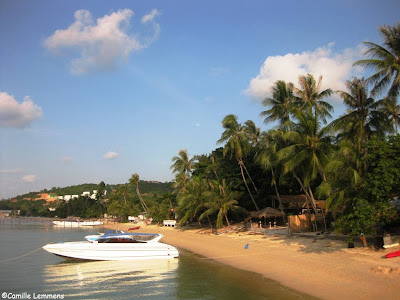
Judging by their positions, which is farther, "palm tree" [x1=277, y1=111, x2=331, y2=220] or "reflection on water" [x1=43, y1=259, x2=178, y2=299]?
"palm tree" [x1=277, y1=111, x2=331, y2=220]

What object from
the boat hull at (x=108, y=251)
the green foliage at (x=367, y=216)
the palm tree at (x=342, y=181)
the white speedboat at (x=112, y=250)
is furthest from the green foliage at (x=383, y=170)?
the boat hull at (x=108, y=251)

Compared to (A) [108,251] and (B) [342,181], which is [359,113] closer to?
(B) [342,181]

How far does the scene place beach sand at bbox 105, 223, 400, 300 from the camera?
1119 centimetres

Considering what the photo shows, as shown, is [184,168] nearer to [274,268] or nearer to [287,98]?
[287,98]

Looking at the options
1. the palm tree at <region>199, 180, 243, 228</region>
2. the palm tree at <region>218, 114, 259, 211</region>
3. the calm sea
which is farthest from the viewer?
the palm tree at <region>218, 114, 259, 211</region>

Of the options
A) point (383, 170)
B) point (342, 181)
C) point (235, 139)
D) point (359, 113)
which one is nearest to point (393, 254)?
point (383, 170)

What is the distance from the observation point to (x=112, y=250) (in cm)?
1978

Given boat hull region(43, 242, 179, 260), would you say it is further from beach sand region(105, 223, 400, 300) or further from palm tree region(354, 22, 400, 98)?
palm tree region(354, 22, 400, 98)

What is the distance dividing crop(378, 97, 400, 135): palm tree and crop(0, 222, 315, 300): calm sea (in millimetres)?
14297

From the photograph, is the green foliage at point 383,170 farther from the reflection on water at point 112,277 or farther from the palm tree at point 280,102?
the palm tree at point 280,102

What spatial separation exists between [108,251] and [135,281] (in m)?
5.46

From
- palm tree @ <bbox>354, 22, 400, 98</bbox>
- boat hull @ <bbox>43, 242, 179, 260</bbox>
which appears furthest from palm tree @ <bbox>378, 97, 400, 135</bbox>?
boat hull @ <bbox>43, 242, 179, 260</bbox>

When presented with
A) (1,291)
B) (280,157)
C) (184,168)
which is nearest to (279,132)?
(280,157)

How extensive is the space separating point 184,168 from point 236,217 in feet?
67.7
